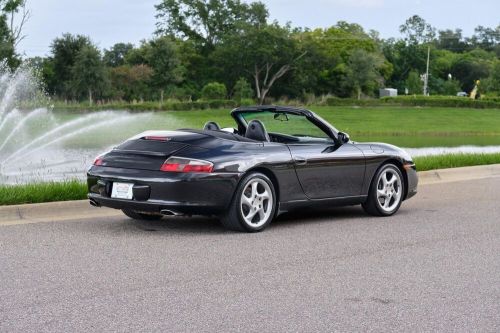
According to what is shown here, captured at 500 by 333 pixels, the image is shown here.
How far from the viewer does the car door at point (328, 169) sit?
9562 millimetres

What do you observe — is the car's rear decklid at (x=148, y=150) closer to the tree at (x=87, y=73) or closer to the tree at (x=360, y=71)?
the tree at (x=87, y=73)

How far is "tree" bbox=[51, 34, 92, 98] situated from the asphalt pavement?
49.9 meters

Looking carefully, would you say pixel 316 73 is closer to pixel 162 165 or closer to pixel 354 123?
Result: pixel 354 123

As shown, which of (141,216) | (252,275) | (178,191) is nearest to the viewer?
(252,275)

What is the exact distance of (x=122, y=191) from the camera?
346 inches

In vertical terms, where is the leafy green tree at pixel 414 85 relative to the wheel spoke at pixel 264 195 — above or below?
below

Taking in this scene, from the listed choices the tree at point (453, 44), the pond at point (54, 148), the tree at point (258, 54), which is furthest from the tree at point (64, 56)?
the tree at point (453, 44)

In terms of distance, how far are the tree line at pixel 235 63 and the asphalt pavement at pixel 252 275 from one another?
41571 mm

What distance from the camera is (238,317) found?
556cm

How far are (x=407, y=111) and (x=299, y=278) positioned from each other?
5156 cm

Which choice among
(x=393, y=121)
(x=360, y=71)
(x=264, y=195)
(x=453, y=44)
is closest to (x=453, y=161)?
(x=264, y=195)

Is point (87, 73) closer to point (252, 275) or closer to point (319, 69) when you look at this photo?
point (319, 69)

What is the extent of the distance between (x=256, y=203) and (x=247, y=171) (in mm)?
365

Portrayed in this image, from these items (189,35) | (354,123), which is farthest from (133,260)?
(189,35)
